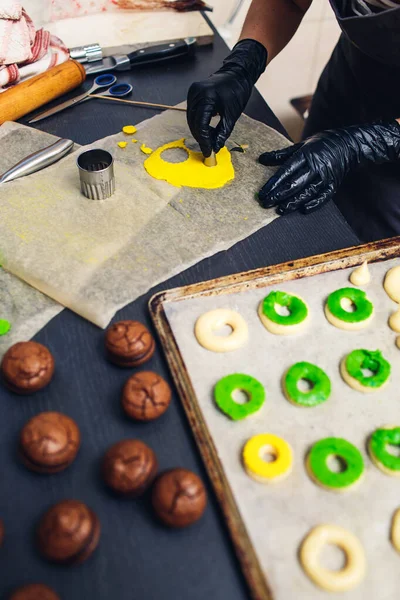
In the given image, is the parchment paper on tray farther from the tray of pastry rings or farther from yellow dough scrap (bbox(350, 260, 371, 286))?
yellow dough scrap (bbox(350, 260, 371, 286))

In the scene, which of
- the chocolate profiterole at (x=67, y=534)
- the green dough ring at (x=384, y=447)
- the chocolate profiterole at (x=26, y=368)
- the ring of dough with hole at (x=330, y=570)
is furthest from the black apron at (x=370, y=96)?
the chocolate profiterole at (x=67, y=534)

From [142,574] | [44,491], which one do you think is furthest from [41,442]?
[142,574]

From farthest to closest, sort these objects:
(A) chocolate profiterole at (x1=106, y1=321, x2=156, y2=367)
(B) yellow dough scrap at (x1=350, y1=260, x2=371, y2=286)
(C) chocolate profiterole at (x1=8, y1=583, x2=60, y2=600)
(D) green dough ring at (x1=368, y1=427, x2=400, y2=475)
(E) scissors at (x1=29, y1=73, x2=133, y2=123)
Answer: (E) scissors at (x1=29, y1=73, x2=133, y2=123)
(B) yellow dough scrap at (x1=350, y1=260, x2=371, y2=286)
(A) chocolate profiterole at (x1=106, y1=321, x2=156, y2=367)
(D) green dough ring at (x1=368, y1=427, x2=400, y2=475)
(C) chocolate profiterole at (x1=8, y1=583, x2=60, y2=600)

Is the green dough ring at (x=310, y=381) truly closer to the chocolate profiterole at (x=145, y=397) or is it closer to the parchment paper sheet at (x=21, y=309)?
the chocolate profiterole at (x=145, y=397)

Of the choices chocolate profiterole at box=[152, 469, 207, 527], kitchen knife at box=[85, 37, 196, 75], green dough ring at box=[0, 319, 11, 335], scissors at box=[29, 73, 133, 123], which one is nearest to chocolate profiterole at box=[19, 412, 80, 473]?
chocolate profiterole at box=[152, 469, 207, 527]

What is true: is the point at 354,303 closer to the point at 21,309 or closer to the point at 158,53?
the point at 21,309

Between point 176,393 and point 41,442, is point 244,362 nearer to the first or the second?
point 176,393
